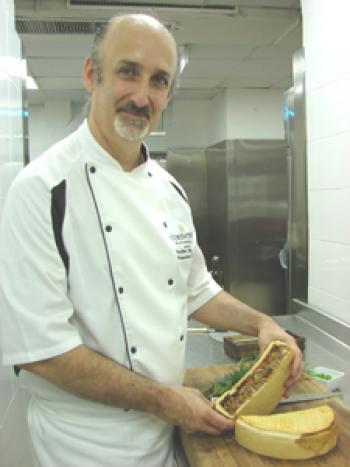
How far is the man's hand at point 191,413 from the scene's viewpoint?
3.07 feet

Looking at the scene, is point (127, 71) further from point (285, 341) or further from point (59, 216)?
point (285, 341)

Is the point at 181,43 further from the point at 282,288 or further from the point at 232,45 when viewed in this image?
the point at 282,288

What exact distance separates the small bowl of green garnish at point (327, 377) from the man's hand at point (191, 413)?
0.50 metres

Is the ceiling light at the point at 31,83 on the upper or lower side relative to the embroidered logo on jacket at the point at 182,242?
upper

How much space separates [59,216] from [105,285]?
0.17 m

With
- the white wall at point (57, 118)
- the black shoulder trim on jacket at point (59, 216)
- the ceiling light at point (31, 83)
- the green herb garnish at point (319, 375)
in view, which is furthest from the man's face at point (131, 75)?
the white wall at point (57, 118)

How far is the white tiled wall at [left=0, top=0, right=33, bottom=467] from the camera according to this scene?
1558 mm

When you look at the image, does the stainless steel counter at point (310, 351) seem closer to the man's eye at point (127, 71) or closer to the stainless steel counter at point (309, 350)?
the stainless steel counter at point (309, 350)

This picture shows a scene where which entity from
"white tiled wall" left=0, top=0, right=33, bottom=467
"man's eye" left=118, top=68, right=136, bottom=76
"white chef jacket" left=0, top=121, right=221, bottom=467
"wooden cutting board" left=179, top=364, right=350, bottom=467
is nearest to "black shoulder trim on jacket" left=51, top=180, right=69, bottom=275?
"white chef jacket" left=0, top=121, right=221, bottom=467

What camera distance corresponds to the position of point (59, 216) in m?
0.94

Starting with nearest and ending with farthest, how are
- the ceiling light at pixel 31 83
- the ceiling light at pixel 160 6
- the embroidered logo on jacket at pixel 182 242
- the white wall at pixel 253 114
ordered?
the embroidered logo on jacket at pixel 182 242 < the ceiling light at pixel 160 6 < the ceiling light at pixel 31 83 < the white wall at pixel 253 114

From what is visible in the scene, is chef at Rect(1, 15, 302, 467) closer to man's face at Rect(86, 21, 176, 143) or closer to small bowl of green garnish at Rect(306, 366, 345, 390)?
man's face at Rect(86, 21, 176, 143)

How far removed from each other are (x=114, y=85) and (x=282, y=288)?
368 cm

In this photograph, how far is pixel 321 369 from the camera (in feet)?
4.80
